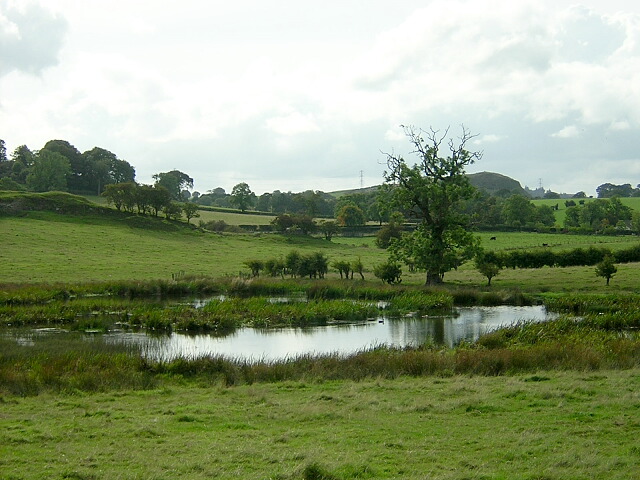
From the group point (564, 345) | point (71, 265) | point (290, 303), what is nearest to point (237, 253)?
point (71, 265)

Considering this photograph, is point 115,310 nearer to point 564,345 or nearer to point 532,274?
point 564,345

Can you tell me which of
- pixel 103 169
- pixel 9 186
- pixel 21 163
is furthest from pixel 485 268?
pixel 21 163

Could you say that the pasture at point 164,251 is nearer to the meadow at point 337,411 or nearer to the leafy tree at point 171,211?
the leafy tree at point 171,211

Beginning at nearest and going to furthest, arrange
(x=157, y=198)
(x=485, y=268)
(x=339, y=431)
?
1. (x=339, y=431)
2. (x=485, y=268)
3. (x=157, y=198)

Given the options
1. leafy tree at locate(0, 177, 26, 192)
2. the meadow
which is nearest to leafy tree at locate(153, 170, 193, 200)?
leafy tree at locate(0, 177, 26, 192)

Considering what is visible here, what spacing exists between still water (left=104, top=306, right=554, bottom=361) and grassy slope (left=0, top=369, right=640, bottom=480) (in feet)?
26.9

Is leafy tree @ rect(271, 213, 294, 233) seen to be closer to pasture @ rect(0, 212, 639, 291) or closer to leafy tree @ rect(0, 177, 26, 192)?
pasture @ rect(0, 212, 639, 291)

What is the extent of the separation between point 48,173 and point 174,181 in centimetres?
4099

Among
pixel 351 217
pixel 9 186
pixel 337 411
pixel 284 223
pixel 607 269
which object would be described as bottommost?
pixel 337 411

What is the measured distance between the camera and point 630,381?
15.4 m

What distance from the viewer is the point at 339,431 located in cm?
1144

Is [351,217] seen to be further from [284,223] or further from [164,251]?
[164,251]

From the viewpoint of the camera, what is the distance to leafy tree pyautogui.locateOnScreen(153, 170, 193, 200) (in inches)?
5773

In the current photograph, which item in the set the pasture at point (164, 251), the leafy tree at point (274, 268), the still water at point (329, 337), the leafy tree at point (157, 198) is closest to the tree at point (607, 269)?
the pasture at point (164, 251)
